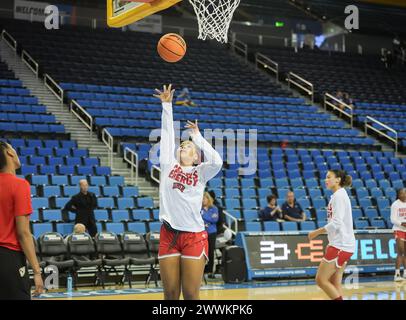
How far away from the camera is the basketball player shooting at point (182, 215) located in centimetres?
573

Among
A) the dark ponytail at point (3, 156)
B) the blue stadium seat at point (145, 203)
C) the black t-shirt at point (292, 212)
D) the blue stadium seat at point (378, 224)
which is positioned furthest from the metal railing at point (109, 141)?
the dark ponytail at point (3, 156)

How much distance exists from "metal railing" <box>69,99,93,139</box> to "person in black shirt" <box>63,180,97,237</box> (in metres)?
5.63

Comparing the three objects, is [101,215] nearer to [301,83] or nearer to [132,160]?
[132,160]

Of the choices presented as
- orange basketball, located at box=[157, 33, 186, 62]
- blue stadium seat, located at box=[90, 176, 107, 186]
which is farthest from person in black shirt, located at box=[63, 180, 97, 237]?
orange basketball, located at box=[157, 33, 186, 62]

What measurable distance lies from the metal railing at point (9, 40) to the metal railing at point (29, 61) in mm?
488

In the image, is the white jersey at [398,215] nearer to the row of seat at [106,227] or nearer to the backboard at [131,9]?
the row of seat at [106,227]

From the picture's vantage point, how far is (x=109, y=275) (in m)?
12.5

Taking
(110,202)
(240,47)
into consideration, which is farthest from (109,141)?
(240,47)

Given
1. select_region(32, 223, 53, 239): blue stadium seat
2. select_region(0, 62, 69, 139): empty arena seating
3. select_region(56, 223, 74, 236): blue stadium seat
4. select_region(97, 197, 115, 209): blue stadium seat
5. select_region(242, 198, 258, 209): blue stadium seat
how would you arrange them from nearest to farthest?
1. select_region(32, 223, 53, 239): blue stadium seat
2. select_region(56, 223, 74, 236): blue stadium seat
3. select_region(97, 197, 115, 209): blue stadium seat
4. select_region(242, 198, 258, 209): blue stadium seat
5. select_region(0, 62, 69, 139): empty arena seating

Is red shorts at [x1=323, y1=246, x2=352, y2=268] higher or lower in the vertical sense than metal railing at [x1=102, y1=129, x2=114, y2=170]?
lower

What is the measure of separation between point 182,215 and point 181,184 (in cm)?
27

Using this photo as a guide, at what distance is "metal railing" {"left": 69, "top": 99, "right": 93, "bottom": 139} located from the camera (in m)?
18.1

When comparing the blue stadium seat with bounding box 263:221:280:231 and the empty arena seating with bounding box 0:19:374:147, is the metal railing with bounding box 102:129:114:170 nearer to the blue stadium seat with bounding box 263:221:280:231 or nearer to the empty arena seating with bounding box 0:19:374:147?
the empty arena seating with bounding box 0:19:374:147
